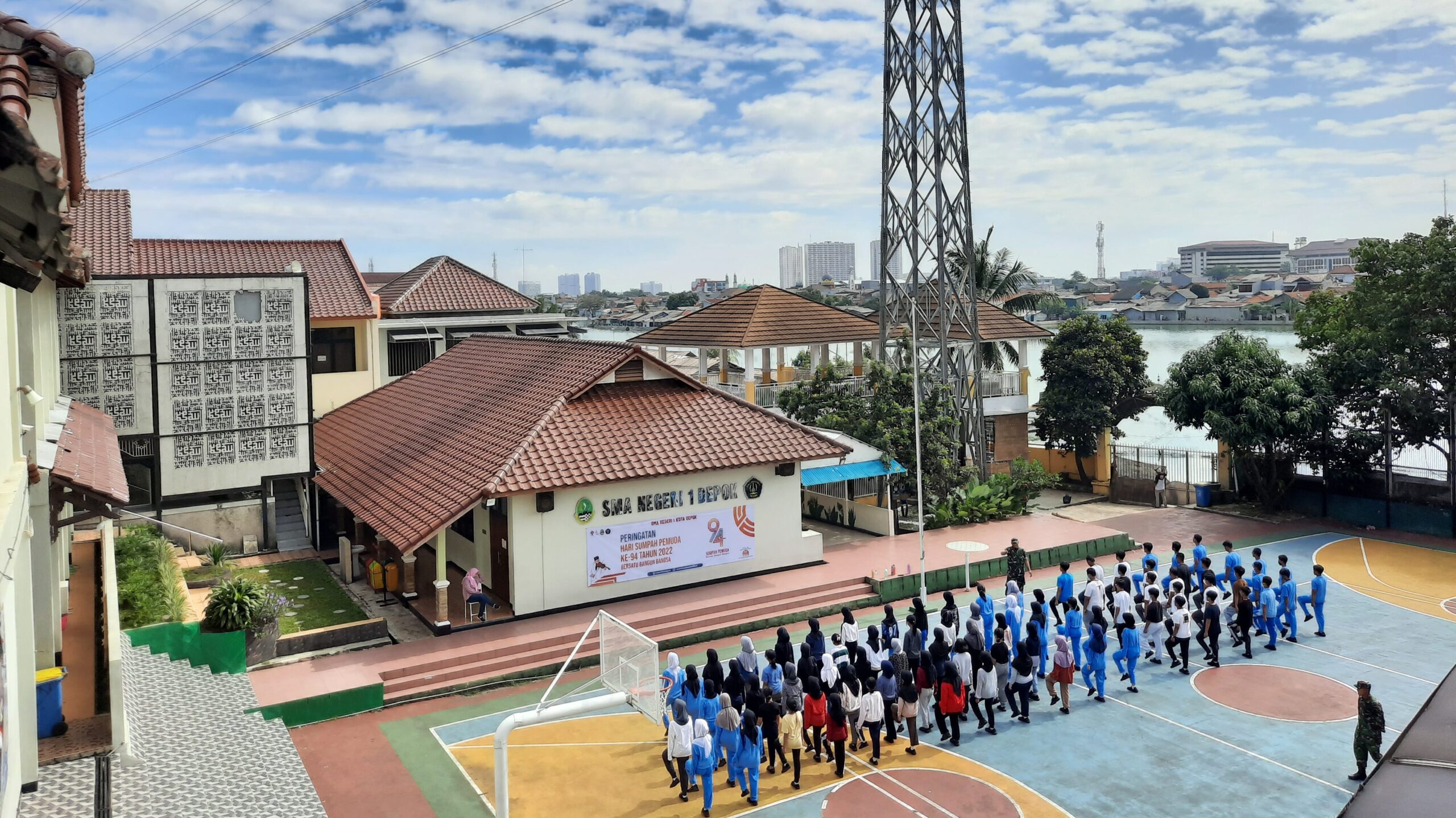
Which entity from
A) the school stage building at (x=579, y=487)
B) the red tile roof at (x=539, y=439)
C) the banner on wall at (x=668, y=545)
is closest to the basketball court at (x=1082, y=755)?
the banner on wall at (x=668, y=545)

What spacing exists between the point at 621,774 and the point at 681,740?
55.9 inches

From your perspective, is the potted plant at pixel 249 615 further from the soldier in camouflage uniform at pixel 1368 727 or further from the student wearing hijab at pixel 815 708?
the soldier in camouflage uniform at pixel 1368 727

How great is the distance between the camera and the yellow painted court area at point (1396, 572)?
1802cm

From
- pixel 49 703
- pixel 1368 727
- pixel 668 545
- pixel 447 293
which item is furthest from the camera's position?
pixel 447 293

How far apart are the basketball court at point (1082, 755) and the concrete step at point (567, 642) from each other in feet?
2.79

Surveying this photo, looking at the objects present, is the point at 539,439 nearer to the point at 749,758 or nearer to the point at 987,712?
the point at 749,758

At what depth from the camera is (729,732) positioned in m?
11.2

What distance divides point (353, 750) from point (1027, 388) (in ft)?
78.5

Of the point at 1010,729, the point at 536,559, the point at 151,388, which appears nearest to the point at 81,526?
the point at 151,388

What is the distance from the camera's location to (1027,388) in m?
31.5

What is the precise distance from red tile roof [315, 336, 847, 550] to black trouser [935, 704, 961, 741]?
20.4 ft

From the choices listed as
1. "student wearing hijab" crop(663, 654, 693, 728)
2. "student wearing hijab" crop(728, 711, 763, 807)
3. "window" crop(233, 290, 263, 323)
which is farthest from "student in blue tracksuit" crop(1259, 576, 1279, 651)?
"window" crop(233, 290, 263, 323)

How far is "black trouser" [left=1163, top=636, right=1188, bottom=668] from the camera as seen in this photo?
14758mm

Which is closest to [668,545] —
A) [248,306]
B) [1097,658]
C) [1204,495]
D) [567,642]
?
[567,642]
